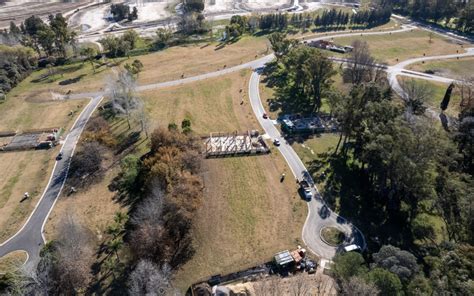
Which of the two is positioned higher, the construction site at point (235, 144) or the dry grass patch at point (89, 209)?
the construction site at point (235, 144)

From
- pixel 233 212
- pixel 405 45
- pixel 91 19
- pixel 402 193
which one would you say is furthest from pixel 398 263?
pixel 91 19

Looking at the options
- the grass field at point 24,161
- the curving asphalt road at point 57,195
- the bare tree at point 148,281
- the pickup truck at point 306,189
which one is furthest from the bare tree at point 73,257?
the pickup truck at point 306,189

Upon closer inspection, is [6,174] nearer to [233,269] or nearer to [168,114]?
[168,114]

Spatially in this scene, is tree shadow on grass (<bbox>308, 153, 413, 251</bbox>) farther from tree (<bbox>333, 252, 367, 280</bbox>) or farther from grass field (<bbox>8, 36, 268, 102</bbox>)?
grass field (<bbox>8, 36, 268, 102</bbox>)

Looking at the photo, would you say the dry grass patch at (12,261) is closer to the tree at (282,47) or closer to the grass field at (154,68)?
the grass field at (154,68)

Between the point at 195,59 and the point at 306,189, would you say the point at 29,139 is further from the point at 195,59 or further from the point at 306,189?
the point at 306,189

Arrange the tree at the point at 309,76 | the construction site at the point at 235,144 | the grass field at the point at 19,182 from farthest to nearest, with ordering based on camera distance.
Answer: the tree at the point at 309,76 → the construction site at the point at 235,144 → the grass field at the point at 19,182
